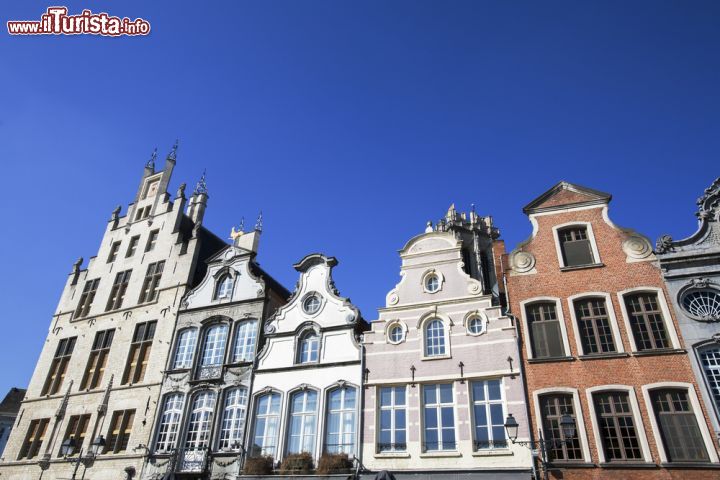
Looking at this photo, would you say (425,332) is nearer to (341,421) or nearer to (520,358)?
(520,358)

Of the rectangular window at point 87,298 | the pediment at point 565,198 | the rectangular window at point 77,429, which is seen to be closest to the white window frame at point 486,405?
the pediment at point 565,198

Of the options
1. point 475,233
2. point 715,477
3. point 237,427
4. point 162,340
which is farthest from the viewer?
point 475,233

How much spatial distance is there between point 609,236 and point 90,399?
23.6 metres

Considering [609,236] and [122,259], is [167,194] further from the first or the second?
[609,236]

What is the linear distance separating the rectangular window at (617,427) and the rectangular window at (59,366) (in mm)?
24780

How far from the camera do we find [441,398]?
17.1 m

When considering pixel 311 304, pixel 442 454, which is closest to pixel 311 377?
pixel 311 304

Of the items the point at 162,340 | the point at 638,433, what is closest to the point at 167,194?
the point at 162,340

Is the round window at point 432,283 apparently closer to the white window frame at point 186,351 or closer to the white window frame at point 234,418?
the white window frame at point 234,418

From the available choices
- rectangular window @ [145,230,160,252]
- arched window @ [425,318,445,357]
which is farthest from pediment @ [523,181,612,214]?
rectangular window @ [145,230,160,252]

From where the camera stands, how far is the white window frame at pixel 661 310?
15546 mm

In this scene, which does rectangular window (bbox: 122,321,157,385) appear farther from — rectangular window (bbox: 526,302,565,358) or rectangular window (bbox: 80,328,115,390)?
rectangular window (bbox: 526,302,565,358)

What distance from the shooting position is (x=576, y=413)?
15383 mm

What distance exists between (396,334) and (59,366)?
18.9 metres
